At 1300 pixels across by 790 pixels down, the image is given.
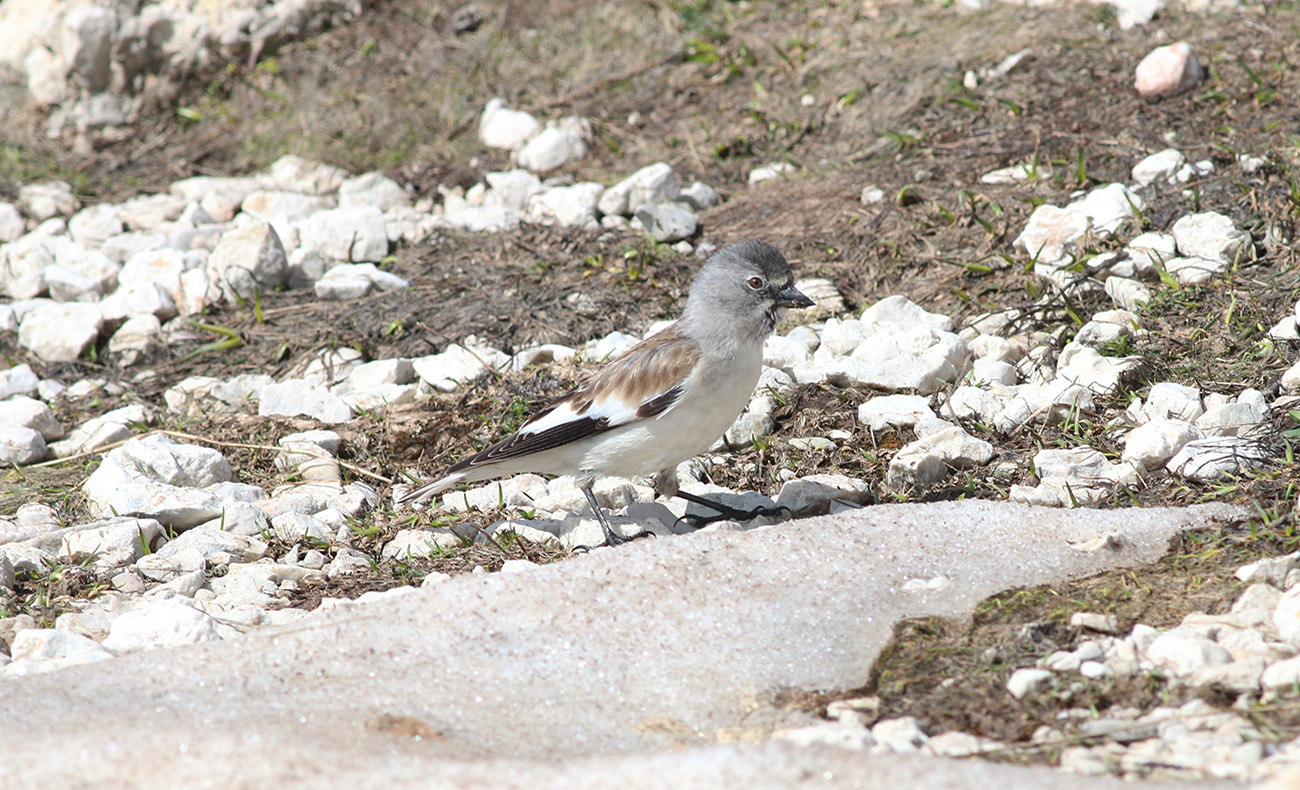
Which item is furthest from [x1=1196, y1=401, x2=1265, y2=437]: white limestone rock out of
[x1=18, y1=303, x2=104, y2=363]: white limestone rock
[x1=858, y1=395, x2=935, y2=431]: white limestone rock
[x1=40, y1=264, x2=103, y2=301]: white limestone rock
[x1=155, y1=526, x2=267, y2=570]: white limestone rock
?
[x1=40, y1=264, x2=103, y2=301]: white limestone rock

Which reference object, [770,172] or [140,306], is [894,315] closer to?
[770,172]

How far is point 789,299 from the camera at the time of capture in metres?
5.13

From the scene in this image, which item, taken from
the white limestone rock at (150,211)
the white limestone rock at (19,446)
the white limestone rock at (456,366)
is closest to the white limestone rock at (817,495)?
the white limestone rock at (456,366)

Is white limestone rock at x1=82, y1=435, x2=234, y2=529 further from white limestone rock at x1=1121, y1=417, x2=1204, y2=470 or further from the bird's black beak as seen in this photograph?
white limestone rock at x1=1121, y1=417, x2=1204, y2=470

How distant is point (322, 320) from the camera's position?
7.09 metres

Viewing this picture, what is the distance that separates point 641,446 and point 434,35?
681 centimetres

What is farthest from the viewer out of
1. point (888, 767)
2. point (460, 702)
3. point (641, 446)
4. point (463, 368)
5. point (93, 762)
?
point (463, 368)

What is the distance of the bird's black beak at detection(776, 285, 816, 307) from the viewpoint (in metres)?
5.11

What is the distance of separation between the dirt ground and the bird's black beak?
0.59 metres

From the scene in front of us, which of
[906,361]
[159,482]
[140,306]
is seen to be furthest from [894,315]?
[140,306]

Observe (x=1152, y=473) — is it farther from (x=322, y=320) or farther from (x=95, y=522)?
(x=322, y=320)

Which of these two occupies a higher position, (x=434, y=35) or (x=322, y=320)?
(x=434, y=35)

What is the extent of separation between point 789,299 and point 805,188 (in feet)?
8.74

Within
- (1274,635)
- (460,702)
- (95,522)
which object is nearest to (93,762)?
(460,702)
